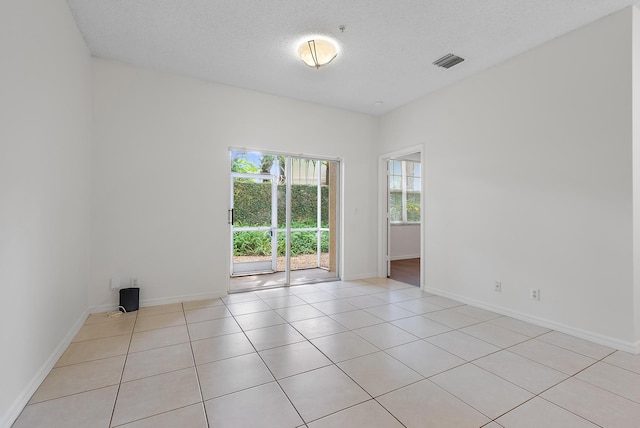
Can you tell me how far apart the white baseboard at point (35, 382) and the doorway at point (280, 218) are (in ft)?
6.82

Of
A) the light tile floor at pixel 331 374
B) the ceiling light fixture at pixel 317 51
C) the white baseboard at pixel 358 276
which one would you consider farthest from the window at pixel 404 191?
the ceiling light fixture at pixel 317 51

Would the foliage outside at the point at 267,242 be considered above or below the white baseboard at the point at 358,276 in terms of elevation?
above

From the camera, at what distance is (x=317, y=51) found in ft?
10.3

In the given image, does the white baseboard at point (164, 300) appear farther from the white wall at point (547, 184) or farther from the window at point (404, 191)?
the window at point (404, 191)

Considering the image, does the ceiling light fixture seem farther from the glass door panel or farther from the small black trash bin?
the small black trash bin

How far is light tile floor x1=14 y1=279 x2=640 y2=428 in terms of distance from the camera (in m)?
1.72

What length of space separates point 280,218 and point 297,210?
1.08 ft

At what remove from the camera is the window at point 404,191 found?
775cm

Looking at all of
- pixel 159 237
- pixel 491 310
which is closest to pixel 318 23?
pixel 159 237

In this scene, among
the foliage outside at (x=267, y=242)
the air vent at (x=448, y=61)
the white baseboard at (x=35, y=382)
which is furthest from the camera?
the foliage outside at (x=267, y=242)

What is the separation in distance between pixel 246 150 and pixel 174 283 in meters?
2.10

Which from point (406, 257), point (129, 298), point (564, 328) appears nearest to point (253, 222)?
point (129, 298)

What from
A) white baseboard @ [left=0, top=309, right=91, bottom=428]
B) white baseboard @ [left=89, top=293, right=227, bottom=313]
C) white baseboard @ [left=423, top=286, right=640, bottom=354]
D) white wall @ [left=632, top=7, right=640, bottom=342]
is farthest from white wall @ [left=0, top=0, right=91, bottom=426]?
white wall @ [left=632, top=7, right=640, bottom=342]

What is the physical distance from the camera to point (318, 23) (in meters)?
2.83
